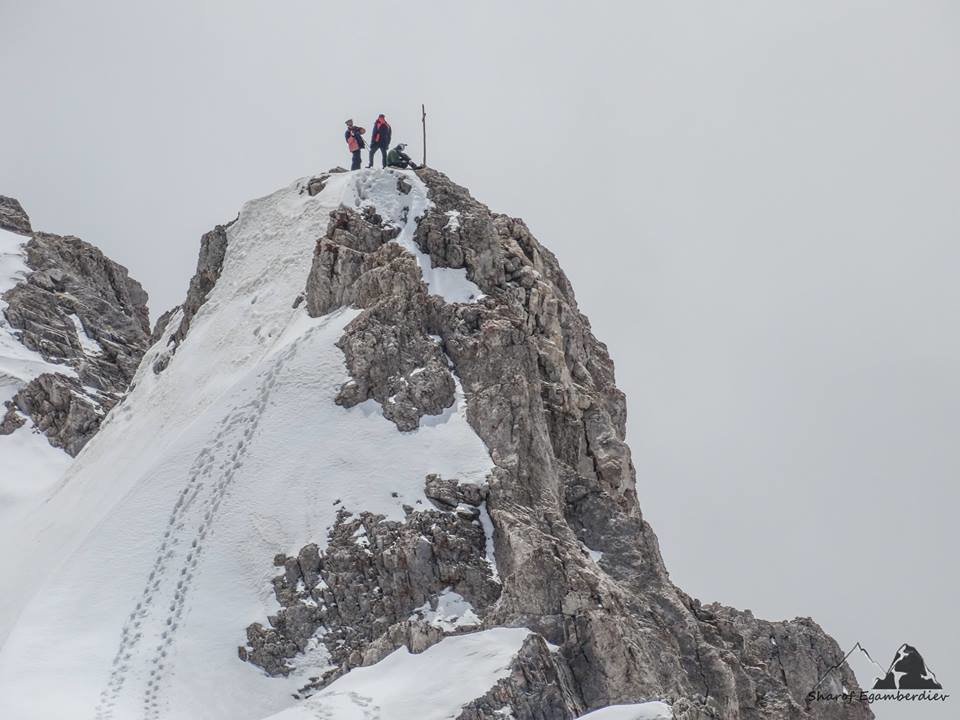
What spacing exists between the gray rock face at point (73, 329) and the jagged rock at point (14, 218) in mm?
73

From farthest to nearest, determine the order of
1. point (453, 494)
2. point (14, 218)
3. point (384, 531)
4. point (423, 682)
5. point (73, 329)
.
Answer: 1. point (14, 218)
2. point (73, 329)
3. point (453, 494)
4. point (384, 531)
5. point (423, 682)

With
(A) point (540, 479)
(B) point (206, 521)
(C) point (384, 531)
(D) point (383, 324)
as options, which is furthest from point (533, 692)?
(D) point (383, 324)

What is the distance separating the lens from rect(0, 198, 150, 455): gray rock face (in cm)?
7025

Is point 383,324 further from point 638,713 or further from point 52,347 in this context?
point 52,347

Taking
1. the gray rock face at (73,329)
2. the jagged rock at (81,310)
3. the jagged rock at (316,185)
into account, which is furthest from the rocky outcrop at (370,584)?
the jagged rock at (81,310)

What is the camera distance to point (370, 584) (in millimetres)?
42219

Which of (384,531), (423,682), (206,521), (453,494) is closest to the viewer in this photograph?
(423,682)

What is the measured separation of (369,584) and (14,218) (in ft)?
175

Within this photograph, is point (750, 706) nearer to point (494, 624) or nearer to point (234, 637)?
point (494, 624)

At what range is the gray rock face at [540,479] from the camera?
38.7 meters

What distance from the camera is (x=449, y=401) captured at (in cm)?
4656

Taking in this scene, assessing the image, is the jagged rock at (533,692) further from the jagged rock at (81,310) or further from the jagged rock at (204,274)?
the jagged rock at (81,310)

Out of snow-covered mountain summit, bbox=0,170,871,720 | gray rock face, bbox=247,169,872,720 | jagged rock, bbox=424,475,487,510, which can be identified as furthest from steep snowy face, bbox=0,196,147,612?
jagged rock, bbox=424,475,487,510

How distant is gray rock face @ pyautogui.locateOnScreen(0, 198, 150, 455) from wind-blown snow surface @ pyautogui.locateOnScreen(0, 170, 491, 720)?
49.4 ft
